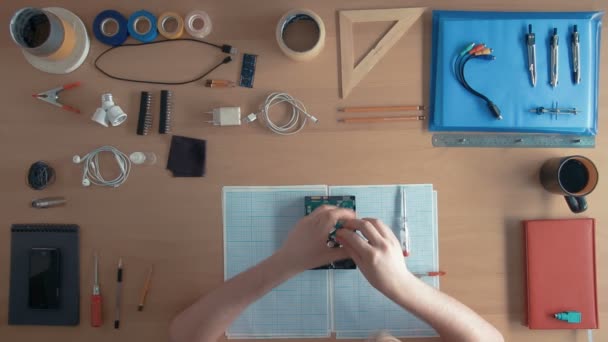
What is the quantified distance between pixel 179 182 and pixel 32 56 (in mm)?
511

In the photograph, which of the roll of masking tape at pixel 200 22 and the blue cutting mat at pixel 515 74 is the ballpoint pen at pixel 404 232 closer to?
the blue cutting mat at pixel 515 74

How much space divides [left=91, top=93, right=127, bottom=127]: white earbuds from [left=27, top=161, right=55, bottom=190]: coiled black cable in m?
0.19

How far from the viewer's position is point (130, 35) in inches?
43.6

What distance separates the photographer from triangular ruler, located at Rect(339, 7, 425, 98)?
1077 mm

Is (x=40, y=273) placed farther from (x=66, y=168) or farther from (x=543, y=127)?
(x=543, y=127)

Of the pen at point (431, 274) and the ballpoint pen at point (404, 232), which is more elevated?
the ballpoint pen at point (404, 232)

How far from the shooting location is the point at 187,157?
1101 millimetres

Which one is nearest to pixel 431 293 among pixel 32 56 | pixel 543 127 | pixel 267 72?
pixel 543 127

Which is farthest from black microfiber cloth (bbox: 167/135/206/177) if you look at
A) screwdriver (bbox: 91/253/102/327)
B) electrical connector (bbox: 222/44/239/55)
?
screwdriver (bbox: 91/253/102/327)

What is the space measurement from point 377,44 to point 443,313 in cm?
67

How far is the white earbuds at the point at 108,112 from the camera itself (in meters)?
1.08

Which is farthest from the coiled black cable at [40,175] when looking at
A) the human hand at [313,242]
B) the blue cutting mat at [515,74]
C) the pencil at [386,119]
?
the blue cutting mat at [515,74]

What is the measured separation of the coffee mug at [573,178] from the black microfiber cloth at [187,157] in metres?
0.88

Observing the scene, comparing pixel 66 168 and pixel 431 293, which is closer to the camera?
pixel 431 293
